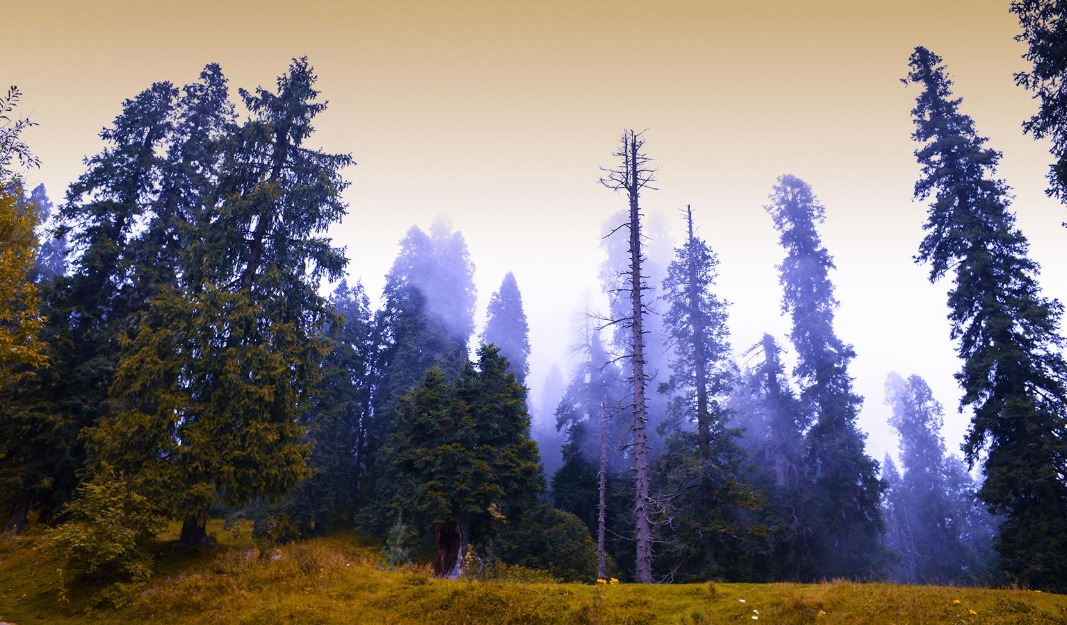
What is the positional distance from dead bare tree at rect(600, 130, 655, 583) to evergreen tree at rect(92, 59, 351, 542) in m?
10.1

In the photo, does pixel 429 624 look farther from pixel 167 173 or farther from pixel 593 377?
pixel 593 377

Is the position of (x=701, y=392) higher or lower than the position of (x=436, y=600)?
higher

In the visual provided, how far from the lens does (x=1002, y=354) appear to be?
58.0 feet

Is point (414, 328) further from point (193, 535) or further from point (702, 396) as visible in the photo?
point (193, 535)

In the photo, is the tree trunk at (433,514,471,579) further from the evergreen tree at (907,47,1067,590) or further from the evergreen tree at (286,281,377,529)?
the evergreen tree at (907,47,1067,590)

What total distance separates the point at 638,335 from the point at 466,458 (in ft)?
35.7

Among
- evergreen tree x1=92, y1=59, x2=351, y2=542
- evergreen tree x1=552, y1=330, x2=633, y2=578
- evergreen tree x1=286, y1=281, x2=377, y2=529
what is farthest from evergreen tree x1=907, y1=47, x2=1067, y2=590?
evergreen tree x1=286, y1=281, x2=377, y2=529

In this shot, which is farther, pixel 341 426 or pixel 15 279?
pixel 341 426

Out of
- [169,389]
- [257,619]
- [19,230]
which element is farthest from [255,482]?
[19,230]

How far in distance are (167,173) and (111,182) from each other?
218cm

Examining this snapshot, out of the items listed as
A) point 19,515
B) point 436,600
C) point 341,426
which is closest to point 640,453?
point 436,600

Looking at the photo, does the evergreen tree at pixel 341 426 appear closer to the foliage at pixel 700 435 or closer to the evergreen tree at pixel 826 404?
the foliage at pixel 700 435

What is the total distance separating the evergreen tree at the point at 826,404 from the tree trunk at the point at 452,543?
61.9 feet

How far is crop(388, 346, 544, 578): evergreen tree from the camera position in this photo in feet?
71.5
